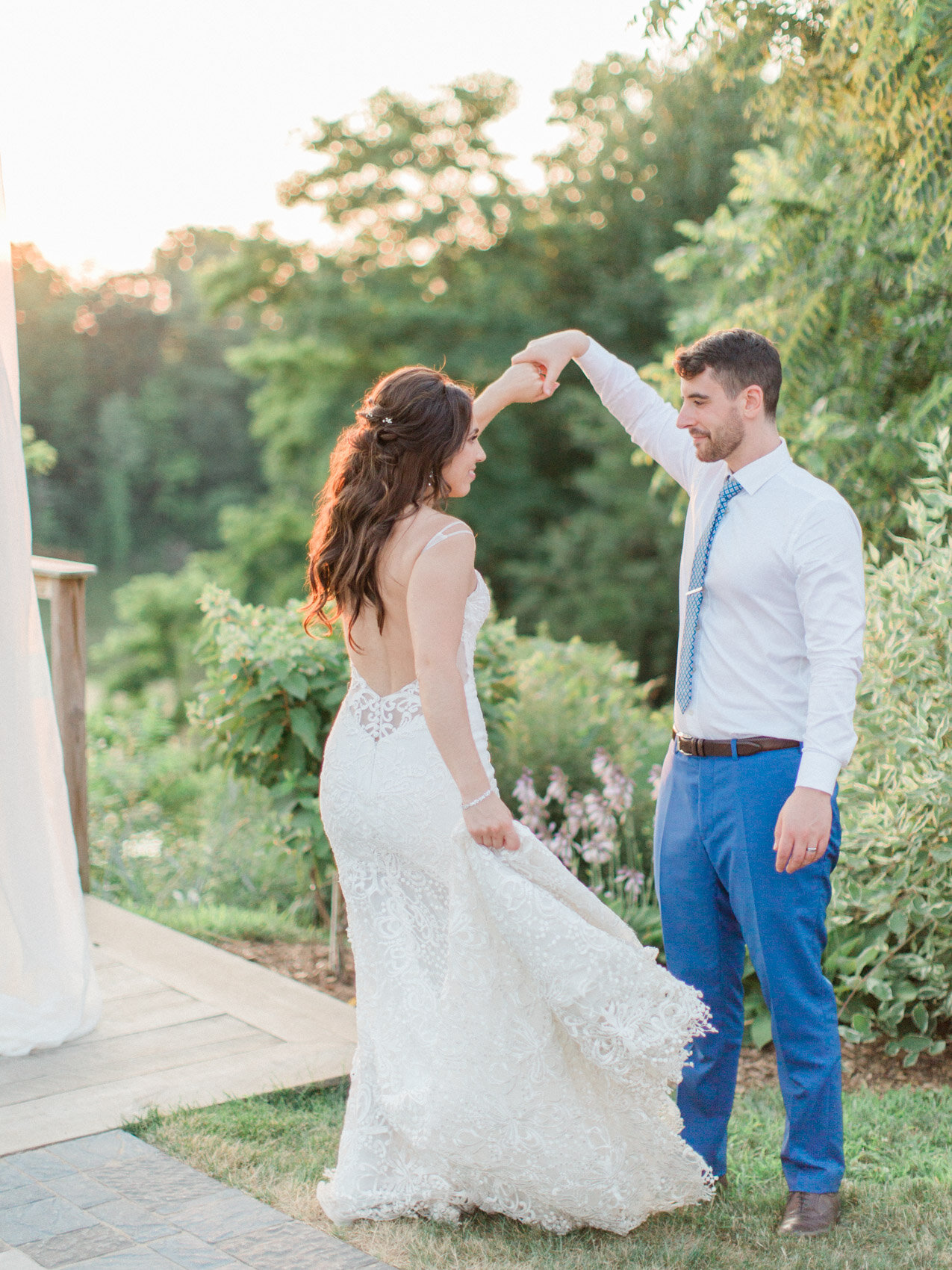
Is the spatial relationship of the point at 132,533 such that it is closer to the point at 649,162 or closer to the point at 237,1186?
the point at 649,162

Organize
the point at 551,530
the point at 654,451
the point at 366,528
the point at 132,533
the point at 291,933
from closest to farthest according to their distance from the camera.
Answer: the point at 366,528 → the point at 654,451 → the point at 291,933 → the point at 551,530 → the point at 132,533

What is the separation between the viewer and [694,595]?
272 cm

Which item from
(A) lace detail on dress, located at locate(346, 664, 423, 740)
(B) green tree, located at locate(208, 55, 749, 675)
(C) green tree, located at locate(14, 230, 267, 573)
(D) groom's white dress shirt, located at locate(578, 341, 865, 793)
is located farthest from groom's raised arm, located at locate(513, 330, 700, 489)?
(C) green tree, located at locate(14, 230, 267, 573)

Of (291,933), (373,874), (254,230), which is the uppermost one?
(254,230)

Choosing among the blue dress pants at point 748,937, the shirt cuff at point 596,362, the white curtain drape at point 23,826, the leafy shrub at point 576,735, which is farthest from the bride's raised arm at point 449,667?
the leafy shrub at point 576,735

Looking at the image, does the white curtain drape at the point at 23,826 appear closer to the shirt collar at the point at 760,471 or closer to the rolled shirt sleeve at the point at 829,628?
the shirt collar at the point at 760,471

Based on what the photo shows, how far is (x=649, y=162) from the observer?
19.5 metres

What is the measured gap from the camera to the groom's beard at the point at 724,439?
261 cm

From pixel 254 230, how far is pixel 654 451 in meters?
18.6

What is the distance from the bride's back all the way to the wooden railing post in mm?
2279

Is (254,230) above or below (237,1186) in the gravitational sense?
above

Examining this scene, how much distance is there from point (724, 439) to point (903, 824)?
1629 millimetres

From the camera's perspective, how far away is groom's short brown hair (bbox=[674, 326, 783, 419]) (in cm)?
258

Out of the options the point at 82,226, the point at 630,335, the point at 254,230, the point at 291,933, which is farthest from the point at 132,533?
the point at 291,933
